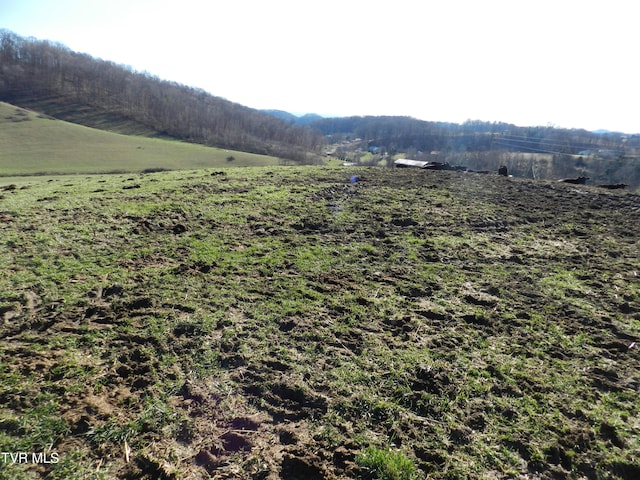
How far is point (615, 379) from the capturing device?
10.7ft

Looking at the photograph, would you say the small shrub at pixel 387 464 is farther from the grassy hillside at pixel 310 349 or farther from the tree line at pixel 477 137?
the tree line at pixel 477 137

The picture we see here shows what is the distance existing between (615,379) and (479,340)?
1198mm

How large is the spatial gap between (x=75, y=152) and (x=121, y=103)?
7250 cm

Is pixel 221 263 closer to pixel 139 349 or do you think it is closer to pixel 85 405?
pixel 139 349

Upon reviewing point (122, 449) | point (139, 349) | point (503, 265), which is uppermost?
point (503, 265)

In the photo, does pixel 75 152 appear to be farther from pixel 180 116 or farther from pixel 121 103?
pixel 121 103

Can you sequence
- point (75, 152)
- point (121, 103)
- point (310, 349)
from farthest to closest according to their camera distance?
point (121, 103), point (75, 152), point (310, 349)

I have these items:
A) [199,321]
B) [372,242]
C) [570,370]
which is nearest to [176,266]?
[199,321]

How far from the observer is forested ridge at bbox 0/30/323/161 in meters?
82.4

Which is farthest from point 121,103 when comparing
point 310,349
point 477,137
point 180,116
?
point 310,349

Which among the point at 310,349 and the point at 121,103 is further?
the point at 121,103

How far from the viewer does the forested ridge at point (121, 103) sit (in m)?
82.4

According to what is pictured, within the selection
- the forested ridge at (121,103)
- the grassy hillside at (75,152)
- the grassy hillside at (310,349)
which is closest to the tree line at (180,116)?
the forested ridge at (121,103)

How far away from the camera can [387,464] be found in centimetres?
233
